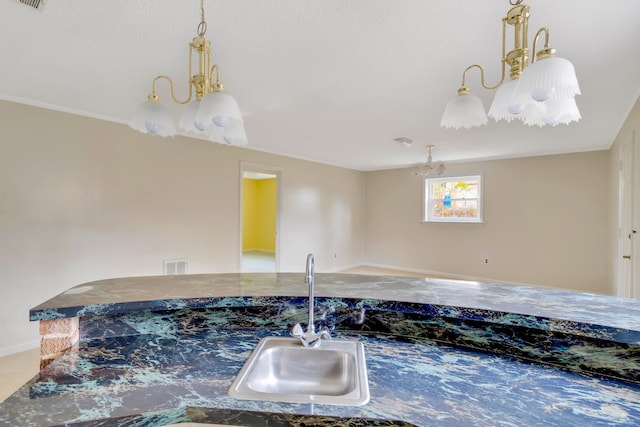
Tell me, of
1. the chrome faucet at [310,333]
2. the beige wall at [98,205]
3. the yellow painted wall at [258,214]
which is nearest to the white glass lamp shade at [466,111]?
the chrome faucet at [310,333]

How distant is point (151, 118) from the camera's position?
4.96ft

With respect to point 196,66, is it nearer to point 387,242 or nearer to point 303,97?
point 303,97

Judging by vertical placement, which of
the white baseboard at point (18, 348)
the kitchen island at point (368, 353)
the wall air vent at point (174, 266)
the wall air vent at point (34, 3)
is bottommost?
the white baseboard at point (18, 348)

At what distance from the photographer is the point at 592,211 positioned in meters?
4.72

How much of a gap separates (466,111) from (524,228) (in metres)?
4.96

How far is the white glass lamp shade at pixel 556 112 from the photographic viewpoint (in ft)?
3.73

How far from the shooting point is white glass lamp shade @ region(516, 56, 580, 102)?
0.98 meters

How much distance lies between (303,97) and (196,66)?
0.90 meters

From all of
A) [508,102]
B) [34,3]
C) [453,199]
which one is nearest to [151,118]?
[34,3]

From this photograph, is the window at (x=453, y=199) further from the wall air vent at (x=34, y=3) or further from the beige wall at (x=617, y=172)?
the wall air vent at (x=34, y=3)

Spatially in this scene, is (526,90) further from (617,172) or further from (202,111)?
(617,172)

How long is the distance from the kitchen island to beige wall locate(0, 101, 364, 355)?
6.72 ft

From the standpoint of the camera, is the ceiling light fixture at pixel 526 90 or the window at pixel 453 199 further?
the window at pixel 453 199

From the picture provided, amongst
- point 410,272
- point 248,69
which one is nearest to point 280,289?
point 248,69
